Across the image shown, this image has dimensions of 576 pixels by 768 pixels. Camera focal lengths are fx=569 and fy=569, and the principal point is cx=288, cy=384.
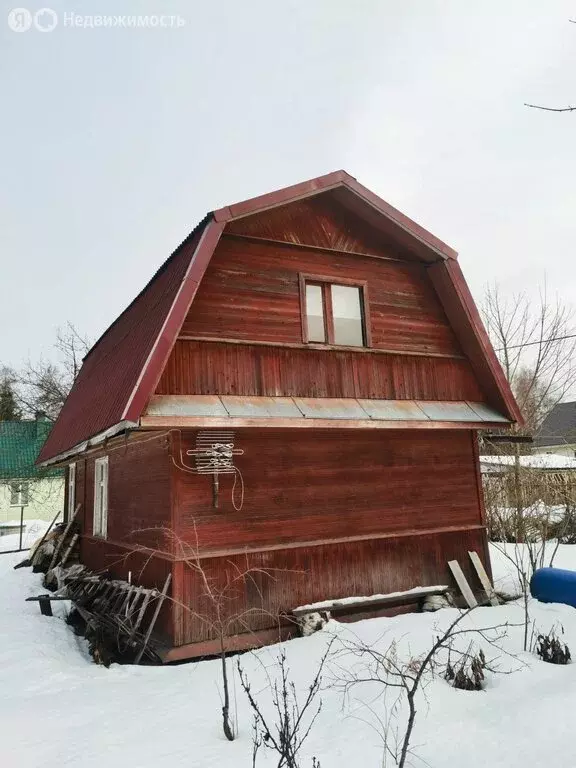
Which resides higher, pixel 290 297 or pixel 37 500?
pixel 290 297

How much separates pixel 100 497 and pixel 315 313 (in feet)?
20.2

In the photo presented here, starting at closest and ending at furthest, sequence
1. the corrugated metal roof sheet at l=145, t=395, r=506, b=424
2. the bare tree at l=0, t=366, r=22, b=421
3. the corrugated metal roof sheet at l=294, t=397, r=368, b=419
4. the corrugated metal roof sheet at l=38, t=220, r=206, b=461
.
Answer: the corrugated metal roof sheet at l=145, t=395, r=506, b=424 < the corrugated metal roof sheet at l=38, t=220, r=206, b=461 < the corrugated metal roof sheet at l=294, t=397, r=368, b=419 < the bare tree at l=0, t=366, r=22, b=421

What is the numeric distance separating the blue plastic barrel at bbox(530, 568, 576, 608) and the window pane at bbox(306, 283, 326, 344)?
465 centimetres

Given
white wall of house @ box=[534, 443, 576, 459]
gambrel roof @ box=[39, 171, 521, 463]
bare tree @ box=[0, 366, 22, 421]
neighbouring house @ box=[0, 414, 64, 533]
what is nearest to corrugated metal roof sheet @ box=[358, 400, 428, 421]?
gambrel roof @ box=[39, 171, 521, 463]

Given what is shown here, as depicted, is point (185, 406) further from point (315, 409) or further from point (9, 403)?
point (9, 403)

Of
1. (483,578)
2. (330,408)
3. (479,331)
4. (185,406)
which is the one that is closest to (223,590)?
(185,406)

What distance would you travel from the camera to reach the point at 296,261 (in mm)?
8688

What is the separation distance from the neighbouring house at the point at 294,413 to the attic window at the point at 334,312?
27 mm

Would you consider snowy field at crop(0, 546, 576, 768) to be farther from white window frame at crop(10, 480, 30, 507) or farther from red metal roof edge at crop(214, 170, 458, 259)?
white window frame at crop(10, 480, 30, 507)

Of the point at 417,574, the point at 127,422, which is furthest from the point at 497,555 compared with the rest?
the point at 127,422

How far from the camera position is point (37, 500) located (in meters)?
28.2

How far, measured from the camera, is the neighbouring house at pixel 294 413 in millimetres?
7254

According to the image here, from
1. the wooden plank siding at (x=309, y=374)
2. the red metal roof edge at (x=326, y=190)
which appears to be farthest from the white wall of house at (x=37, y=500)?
the red metal roof edge at (x=326, y=190)

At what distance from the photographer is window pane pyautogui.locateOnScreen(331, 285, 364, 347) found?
29.1ft
